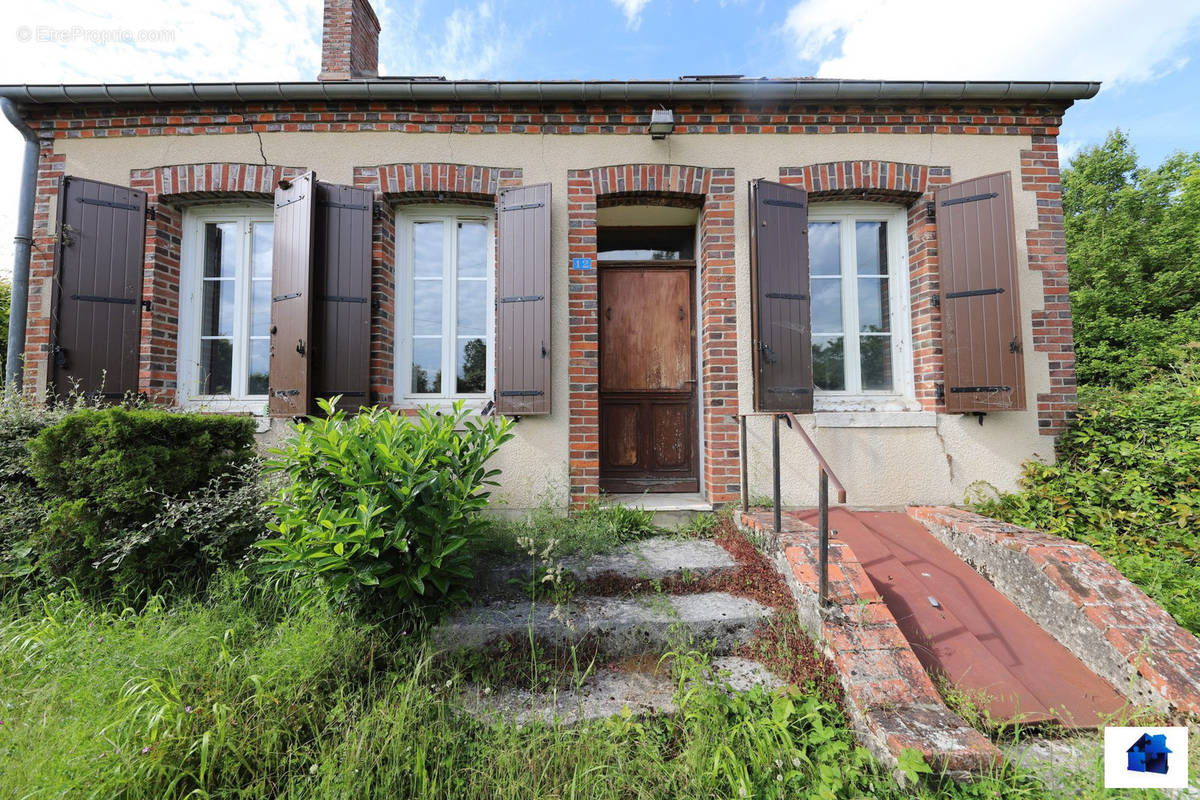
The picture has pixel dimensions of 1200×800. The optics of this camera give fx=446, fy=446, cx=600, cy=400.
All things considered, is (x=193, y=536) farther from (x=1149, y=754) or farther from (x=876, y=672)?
(x=1149, y=754)

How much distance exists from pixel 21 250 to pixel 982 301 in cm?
815

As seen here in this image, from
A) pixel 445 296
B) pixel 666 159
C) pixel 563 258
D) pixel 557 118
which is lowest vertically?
pixel 445 296

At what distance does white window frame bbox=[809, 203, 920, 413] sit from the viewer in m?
4.01

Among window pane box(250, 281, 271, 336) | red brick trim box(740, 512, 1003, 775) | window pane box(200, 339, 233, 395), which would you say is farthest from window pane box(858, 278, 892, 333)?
window pane box(200, 339, 233, 395)

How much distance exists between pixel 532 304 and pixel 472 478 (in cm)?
189

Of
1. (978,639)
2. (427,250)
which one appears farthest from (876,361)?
(427,250)

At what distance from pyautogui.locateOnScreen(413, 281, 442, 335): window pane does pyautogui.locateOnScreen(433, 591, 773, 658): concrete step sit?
2626mm

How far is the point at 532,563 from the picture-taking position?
285 cm

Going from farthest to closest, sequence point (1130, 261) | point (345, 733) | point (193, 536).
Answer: point (1130, 261) → point (193, 536) → point (345, 733)

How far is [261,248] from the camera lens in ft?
13.6

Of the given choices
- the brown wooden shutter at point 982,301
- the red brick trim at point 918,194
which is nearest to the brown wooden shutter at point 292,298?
the red brick trim at point 918,194

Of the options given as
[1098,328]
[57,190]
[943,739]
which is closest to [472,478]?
[943,739]

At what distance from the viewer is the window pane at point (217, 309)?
13.5ft

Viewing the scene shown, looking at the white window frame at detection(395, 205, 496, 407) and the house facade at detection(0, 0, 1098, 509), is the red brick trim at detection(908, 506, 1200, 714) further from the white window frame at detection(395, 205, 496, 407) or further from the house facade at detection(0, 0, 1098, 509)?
the white window frame at detection(395, 205, 496, 407)
